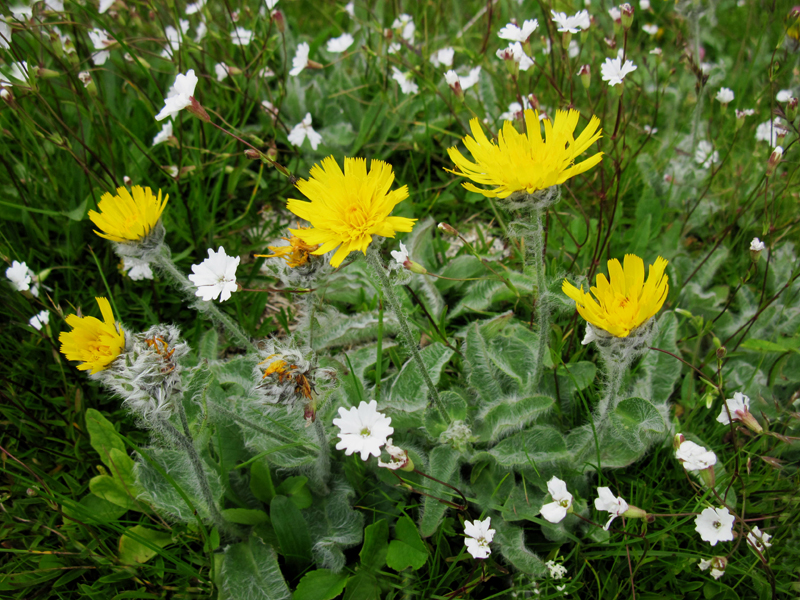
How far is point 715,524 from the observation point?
179cm

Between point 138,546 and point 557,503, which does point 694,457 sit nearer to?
point 557,503

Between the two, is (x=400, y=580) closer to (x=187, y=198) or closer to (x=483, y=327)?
(x=483, y=327)

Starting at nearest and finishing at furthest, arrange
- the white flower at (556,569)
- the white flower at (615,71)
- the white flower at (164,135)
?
1. the white flower at (556,569)
2. the white flower at (615,71)
3. the white flower at (164,135)

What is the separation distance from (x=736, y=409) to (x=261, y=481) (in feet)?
5.55

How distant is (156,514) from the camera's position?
2.17m

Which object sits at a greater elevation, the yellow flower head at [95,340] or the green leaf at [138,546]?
the yellow flower head at [95,340]

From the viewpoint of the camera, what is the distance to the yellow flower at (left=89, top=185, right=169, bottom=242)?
1924 millimetres

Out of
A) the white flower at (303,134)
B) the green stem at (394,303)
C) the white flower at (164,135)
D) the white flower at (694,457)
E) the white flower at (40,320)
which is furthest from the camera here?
the white flower at (303,134)

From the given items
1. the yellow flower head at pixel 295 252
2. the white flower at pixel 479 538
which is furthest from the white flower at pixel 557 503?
the yellow flower head at pixel 295 252

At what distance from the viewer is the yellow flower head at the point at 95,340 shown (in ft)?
5.58

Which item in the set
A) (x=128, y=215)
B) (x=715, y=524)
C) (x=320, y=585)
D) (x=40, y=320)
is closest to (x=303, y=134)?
(x=128, y=215)

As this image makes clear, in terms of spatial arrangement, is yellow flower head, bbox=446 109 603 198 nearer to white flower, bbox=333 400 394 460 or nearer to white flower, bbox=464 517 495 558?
white flower, bbox=333 400 394 460

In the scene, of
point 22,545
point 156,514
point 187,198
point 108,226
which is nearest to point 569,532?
point 156,514

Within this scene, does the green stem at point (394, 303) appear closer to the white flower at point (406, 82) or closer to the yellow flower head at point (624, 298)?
the yellow flower head at point (624, 298)
